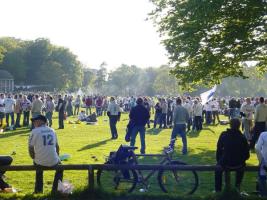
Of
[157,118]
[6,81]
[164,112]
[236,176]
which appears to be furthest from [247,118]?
[6,81]

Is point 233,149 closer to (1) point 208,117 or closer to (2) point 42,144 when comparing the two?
(2) point 42,144

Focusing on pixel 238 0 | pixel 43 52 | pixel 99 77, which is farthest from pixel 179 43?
pixel 99 77

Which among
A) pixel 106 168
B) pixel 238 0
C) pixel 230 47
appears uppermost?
pixel 238 0

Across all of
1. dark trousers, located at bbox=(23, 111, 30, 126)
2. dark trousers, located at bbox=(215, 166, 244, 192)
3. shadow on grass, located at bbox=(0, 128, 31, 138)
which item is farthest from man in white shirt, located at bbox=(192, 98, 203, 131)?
dark trousers, located at bbox=(215, 166, 244, 192)

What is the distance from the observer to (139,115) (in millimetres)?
16688

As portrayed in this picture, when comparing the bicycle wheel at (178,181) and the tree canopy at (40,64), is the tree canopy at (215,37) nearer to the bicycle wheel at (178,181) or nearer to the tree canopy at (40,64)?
the bicycle wheel at (178,181)

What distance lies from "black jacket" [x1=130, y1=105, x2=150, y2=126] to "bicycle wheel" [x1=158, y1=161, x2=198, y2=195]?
517 centimetres

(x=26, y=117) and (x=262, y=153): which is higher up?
(x=26, y=117)

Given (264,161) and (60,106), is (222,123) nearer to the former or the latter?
(60,106)

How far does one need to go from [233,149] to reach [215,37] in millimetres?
13155

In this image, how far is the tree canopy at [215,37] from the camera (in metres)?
20.2

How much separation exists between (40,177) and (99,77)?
14866 cm

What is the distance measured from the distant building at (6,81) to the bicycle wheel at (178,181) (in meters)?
112

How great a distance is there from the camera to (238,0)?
20.1 m
